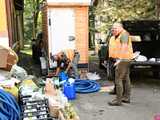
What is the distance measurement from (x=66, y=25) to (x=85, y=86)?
2966 mm

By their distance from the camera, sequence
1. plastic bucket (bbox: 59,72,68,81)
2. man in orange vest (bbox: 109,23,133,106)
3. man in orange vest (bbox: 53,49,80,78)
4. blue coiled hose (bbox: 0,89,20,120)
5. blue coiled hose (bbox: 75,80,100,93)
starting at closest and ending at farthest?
blue coiled hose (bbox: 0,89,20,120) < man in orange vest (bbox: 109,23,133,106) < blue coiled hose (bbox: 75,80,100,93) < plastic bucket (bbox: 59,72,68,81) < man in orange vest (bbox: 53,49,80,78)

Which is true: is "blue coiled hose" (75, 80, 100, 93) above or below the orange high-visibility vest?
below

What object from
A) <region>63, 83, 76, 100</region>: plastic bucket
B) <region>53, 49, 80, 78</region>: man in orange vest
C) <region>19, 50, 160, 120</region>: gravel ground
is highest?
<region>53, 49, 80, 78</region>: man in orange vest

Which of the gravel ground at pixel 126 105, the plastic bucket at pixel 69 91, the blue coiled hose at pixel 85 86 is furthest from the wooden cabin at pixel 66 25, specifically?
the plastic bucket at pixel 69 91

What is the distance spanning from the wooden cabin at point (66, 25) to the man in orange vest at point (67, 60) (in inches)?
31.8

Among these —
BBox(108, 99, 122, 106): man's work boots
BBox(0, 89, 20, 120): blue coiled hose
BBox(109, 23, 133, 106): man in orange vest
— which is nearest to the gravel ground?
BBox(108, 99, 122, 106): man's work boots

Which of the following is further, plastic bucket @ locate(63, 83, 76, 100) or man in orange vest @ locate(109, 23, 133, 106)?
plastic bucket @ locate(63, 83, 76, 100)

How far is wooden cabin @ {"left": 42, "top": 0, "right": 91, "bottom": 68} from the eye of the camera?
14648 mm

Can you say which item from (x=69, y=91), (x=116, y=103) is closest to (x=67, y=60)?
(x=69, y=91)

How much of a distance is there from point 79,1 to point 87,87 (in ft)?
11.8

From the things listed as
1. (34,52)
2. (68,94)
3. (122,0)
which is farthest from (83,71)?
(122,0)

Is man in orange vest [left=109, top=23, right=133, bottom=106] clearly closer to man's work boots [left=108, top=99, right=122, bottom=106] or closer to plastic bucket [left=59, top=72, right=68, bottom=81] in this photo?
man's work boots [left=108, top=99, right=122, bottom=106]

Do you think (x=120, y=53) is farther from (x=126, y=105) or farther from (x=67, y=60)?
(x=67, y=60)

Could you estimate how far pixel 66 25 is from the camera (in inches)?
582
